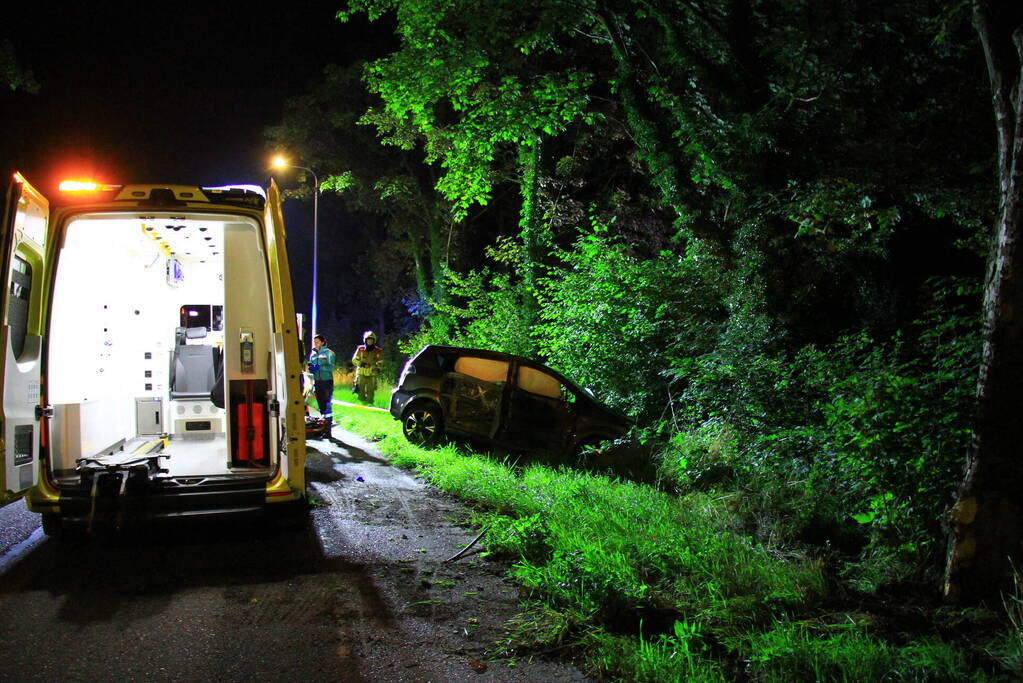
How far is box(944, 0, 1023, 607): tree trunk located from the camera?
421 centimetres

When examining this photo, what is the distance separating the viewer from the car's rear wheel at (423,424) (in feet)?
33.6

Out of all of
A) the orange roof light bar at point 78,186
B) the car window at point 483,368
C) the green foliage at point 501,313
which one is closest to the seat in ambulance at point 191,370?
the car window at point 483,368

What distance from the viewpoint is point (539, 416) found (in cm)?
962

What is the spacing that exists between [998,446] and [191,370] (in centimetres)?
796

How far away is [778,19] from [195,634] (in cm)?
1071

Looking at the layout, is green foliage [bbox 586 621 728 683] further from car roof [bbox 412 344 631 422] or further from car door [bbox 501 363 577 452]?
car roof [bbox 412 344 631 422]

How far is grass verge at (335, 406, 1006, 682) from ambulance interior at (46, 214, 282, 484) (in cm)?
261

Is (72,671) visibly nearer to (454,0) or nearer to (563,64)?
(454,0)

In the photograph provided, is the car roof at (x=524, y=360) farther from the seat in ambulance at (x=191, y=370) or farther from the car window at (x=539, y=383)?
the seat in ambulance at (x=191, y=370)

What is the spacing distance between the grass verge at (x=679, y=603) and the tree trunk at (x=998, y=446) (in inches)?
30.8

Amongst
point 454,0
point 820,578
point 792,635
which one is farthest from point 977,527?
point 454,0

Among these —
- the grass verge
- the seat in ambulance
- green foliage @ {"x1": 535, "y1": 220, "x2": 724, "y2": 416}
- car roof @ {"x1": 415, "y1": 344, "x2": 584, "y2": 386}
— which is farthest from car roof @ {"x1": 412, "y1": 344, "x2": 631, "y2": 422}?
the seat in ambulance

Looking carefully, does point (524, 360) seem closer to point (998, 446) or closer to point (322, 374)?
point (322, 374)

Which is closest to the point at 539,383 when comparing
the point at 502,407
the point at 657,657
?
the point at 502,407
